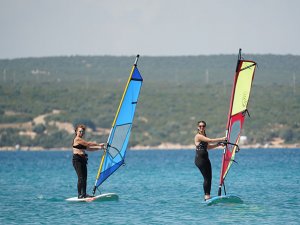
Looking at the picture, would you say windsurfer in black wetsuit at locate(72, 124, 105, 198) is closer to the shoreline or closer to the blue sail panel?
the blue sail panel

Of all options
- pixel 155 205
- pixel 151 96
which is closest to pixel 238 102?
pixel 155 205

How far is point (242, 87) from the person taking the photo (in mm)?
20000

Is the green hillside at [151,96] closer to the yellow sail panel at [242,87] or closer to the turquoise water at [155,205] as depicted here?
the turquoise water at [155,205]

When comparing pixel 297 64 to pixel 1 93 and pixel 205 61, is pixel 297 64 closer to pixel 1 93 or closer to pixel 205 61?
pixel 205 61

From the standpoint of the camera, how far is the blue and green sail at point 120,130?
2111 cm

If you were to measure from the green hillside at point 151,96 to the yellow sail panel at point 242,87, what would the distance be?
70846 mm

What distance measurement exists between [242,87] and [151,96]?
94.2 meters

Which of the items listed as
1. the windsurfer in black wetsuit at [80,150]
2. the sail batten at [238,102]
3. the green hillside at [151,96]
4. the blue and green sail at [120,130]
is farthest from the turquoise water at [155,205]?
the green hillside at [151,96]

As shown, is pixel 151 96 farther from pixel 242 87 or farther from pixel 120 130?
pixel 242 87

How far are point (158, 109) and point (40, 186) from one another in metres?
79.5

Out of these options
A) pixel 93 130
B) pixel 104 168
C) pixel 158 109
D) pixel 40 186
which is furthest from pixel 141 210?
pixel 158 109

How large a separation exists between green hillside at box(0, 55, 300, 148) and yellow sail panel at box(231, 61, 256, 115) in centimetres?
7085

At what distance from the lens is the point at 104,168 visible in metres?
21.6

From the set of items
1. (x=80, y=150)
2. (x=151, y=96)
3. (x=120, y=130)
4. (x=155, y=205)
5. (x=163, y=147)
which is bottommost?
(x=155, y=205)
